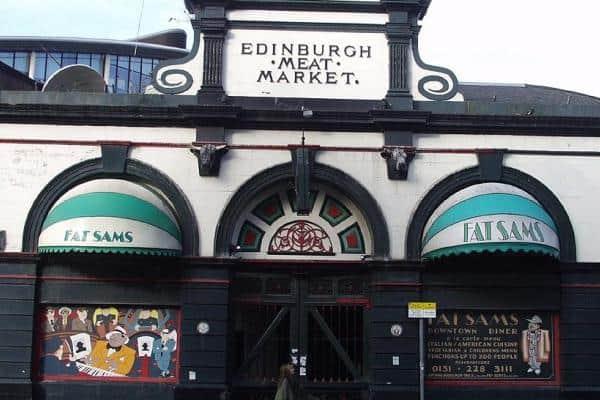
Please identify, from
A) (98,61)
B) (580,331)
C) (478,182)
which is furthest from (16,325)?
(98,61)

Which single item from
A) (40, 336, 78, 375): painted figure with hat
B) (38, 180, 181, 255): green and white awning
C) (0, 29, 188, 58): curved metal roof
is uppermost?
(0, 29, 188, 58): curved metal roof

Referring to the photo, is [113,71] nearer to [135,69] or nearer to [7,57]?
[135,69]

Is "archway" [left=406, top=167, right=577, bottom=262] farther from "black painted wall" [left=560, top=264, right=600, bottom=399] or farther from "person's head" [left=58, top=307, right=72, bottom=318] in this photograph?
"person's head" [left=58, top=307, right=72, bottom=318]

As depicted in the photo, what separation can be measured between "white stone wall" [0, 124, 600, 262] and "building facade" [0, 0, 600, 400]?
46mm

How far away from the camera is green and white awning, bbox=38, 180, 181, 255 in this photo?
17.5 meters

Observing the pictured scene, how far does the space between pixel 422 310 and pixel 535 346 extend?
3071 millimetres

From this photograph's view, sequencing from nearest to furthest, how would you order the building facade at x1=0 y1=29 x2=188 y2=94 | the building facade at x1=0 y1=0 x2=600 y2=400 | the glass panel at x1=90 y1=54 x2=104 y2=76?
the building facade at x1=0 y1=0 x2=600 y2=400 → the building facade at x1=0 y1=29 x2=188 y2=94 → the glass panel at x1=90 y1=54 x2=104 y2=76

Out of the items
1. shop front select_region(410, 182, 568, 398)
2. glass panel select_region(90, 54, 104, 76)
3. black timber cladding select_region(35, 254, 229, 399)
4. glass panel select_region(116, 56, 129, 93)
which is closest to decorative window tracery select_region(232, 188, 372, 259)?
black timber cladding select_region(35, 254, 229, 399)

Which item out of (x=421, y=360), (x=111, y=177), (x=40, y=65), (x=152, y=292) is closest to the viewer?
(x=421, y=360)

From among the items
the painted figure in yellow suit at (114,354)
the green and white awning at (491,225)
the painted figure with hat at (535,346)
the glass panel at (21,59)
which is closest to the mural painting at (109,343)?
the painted figure in yellow suit at (114,354)

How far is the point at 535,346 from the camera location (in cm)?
1881

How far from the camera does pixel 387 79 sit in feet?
64.3

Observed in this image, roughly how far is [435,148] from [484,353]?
4.72 m

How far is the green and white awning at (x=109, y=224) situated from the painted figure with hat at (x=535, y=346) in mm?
7942
